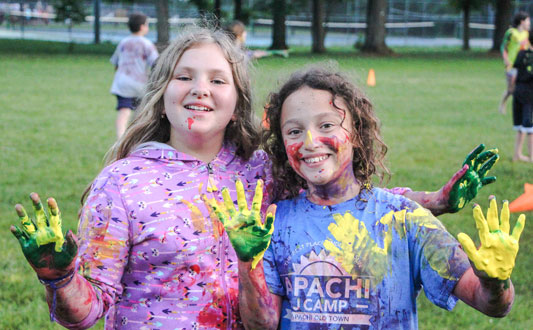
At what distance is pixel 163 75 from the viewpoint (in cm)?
258

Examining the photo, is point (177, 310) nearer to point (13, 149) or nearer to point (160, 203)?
point (160, 203)

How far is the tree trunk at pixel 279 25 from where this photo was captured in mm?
31734

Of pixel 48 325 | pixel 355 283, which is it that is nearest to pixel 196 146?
pixel 355 283

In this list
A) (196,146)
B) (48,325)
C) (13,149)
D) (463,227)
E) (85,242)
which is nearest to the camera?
(85,242)

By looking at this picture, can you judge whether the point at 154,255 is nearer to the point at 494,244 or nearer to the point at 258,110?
the point at 258,110

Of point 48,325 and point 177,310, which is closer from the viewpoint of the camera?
point 177,310

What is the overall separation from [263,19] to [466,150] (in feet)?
121

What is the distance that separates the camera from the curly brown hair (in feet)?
8.08

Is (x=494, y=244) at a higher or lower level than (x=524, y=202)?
higher

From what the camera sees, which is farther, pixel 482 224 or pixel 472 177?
pixel 472 177

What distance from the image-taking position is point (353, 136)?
8.05ft

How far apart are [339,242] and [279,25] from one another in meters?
30.6

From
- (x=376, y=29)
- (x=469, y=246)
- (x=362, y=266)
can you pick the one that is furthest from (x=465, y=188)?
(x=376, y=29)

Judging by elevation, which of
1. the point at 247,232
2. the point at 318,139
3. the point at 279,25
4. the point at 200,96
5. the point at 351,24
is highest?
the point at 351,24
